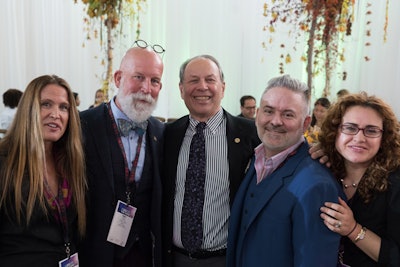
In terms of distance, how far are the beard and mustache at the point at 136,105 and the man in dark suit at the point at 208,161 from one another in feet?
0.76

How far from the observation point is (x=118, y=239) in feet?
6.07

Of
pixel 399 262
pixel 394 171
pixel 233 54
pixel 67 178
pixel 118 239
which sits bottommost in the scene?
pixel 118 239

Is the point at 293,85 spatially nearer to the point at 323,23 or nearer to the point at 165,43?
the point at 323,23

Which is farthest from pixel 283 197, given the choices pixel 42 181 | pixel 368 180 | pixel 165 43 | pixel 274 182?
pixel 165 43

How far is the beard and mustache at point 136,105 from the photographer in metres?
1.96

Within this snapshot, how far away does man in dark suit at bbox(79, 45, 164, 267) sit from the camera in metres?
1.84

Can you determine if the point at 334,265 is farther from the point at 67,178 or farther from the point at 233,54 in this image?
the point at 233,54

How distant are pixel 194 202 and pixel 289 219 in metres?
0.67

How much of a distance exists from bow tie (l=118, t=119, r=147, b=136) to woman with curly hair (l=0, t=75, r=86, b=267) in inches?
11.3

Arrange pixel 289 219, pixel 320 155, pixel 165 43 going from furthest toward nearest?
1. pixel 165 43
2. pixel 320 155
3. pixel 289 219

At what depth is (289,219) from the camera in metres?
1.37

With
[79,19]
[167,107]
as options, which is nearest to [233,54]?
[167,107]

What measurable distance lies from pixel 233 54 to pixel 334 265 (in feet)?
19.0

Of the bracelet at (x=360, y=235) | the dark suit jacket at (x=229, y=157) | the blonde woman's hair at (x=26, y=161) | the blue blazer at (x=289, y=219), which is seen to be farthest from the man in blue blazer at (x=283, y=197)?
the blonde woman's hair at (x=26, y=161)
